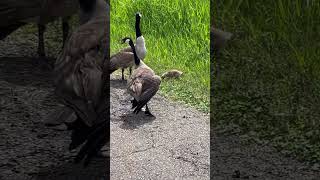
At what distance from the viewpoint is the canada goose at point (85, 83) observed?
4.22 m

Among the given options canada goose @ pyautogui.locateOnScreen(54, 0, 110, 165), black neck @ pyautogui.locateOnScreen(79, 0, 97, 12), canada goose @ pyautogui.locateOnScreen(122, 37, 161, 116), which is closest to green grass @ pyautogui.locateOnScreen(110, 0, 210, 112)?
canada goose @ pyautogui.locateOnScreen(122, 37, 161, 116)

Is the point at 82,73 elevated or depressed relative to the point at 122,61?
elevated

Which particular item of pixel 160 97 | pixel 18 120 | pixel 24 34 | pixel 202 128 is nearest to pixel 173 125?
pixel 202 128

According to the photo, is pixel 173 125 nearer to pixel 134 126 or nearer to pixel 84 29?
pixel 134 126

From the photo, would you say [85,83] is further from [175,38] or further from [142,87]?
[175,38]

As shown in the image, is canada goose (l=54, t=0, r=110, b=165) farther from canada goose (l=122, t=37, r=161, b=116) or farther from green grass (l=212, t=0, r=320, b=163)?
green grass (l=212, t=0, r=320, b=163)

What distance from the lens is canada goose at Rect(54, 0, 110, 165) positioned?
4223 millimetres

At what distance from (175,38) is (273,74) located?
6.13 feet

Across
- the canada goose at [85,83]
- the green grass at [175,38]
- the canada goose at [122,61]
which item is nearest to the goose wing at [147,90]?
the green grass at [175,38]

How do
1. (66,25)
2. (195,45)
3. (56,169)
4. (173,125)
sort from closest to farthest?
(56,169) < (173,125) < (66,25) < (195,45)

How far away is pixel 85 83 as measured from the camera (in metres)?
4.25

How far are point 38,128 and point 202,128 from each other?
1.56 m

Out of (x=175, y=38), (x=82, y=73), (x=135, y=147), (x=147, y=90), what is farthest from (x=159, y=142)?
(x=175, y=38)

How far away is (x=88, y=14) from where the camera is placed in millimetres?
5305
